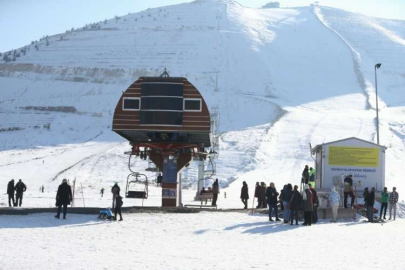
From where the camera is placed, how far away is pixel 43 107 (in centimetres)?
7744

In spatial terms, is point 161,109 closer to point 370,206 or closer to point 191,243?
point 370,206

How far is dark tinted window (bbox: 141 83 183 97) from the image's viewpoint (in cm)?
2456

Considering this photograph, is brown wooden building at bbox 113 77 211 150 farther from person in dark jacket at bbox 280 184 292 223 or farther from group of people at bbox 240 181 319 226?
person in dark jacket at bbox 280 184 292 223

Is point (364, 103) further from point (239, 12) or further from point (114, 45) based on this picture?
point (239, 12)

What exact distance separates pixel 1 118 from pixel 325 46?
5588cm

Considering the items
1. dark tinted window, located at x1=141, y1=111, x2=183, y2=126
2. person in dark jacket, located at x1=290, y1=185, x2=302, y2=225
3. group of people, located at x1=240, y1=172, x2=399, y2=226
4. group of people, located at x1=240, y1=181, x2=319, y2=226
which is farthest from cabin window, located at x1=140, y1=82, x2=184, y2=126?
person in dark jacket, located at x1=290, y1=185, x2=302, y2=225

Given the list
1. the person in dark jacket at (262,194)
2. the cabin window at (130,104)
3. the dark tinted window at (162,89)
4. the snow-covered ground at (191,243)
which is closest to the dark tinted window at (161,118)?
the cabin window at (130,104)

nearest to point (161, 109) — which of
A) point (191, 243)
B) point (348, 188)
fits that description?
point (348, 188)

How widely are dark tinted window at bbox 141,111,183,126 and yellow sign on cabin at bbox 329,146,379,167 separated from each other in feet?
20.9

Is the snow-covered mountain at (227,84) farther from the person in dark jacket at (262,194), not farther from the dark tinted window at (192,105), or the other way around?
the dark tinted window at (192,105)

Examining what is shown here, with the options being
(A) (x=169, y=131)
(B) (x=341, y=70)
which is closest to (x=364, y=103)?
(B) (x=341, y=70)

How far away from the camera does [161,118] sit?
970 inches

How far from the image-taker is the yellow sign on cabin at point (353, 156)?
26625 millimetres

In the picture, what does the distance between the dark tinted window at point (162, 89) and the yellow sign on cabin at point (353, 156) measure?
258 inches
